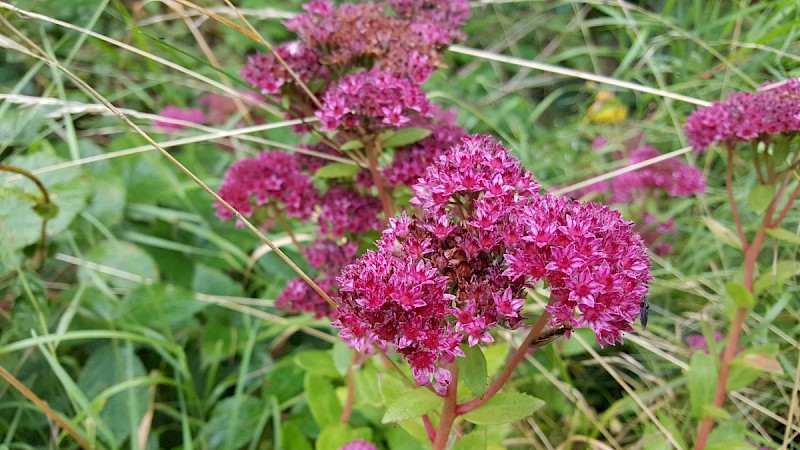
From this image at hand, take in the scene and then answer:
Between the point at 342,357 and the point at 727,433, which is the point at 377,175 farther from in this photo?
the point at 727,433

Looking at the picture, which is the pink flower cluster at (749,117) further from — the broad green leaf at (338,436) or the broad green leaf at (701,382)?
the broad green leaf at (338,436)

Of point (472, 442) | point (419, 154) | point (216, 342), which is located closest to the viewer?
point (472, 442)

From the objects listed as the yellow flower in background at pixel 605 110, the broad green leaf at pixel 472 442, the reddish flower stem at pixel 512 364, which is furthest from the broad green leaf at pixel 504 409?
the yellow flower in background at pixel 605 110

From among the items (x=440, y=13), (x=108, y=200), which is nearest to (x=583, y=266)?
(x=440, y=13)

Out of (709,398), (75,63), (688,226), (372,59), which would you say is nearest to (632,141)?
(688,226)

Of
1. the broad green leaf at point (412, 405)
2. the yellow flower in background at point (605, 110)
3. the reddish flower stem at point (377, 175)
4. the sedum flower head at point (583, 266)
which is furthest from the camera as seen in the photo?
the yellow flower in background at point (605, 110)

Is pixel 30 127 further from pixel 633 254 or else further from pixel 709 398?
pixel 709 398

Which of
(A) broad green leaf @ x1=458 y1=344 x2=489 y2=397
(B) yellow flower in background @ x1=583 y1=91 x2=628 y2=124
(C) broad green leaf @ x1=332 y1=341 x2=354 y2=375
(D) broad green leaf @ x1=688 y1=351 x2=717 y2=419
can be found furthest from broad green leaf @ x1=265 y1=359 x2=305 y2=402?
(B) yellow flower in background @ x1=583 y1=91 x2=628 y2=124
